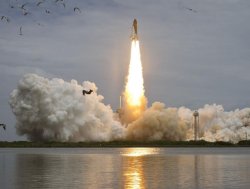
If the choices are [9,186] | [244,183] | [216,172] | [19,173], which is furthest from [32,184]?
[216,172]

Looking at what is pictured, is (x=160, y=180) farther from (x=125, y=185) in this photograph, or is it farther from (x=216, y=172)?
(x=216, y=172)

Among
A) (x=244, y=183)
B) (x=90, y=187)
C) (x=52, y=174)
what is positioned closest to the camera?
(x=90, y=187)

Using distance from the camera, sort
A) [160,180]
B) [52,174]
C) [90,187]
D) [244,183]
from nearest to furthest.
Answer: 1. [90,187]
2. [244,183]
3. [160,180]
4. [52,174]

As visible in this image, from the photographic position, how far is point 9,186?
75188 mm

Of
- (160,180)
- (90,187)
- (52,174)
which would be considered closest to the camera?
(90,187)

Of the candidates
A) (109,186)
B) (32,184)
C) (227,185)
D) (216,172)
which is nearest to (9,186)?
(32,184)

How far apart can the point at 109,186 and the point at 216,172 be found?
30219 millimetres

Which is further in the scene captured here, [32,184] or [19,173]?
[19,173]

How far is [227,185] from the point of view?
7481cm

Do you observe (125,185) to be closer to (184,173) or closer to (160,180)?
(160,180)

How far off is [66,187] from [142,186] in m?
9.84

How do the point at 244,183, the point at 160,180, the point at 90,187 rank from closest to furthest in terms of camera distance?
the point at 90,187, the point at 244,183, the point at 160,180

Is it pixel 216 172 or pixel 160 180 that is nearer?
pixel 160 180

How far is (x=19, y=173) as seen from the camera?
9775 centimetres
